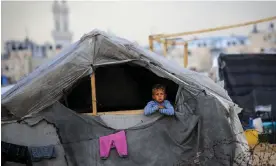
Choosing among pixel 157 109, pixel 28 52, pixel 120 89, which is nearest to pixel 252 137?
pixel 120 89

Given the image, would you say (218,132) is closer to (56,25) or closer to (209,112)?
(209,112)

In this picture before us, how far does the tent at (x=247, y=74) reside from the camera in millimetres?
10016

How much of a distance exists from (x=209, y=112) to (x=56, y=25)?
4441cm

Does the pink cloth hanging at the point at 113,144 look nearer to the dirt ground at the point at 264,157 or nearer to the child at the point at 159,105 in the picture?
the child at the point at 159,105

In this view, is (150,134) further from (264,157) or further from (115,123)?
(264,157)

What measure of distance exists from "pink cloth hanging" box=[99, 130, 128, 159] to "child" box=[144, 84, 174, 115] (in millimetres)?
504

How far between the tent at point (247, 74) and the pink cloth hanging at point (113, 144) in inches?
231

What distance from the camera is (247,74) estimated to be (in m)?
10.2

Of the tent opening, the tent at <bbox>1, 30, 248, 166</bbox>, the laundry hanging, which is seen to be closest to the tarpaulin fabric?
the tent at <bbox>1, 30, 248, 166</bbox>

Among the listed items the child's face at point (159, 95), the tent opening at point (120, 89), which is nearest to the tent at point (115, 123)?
the child's face at point (159, 95)

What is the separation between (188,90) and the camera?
489 cm

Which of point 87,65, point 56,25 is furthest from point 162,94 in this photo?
point 56,25

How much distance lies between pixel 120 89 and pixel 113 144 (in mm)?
2766

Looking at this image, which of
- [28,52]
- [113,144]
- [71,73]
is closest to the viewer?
[113,144]
